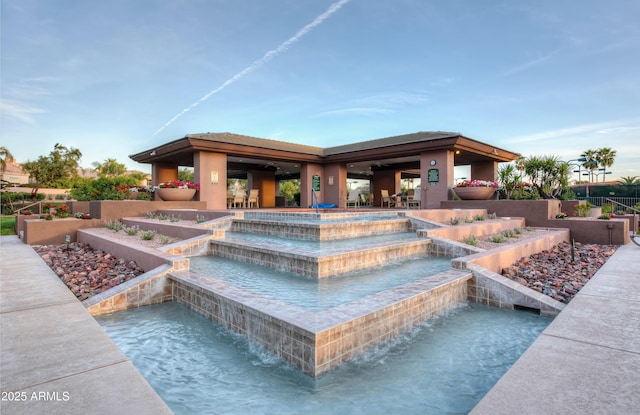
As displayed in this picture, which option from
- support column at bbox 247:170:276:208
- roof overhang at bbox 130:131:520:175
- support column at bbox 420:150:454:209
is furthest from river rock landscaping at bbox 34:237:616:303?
support column at bbox 247:170:276:208

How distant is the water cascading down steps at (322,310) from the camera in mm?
2434

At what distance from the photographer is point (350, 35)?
39.8 ft

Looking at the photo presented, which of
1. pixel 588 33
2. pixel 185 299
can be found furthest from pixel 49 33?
pixel 588 33

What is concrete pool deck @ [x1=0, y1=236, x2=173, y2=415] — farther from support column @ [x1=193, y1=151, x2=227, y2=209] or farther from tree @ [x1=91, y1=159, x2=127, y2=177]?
tree @ [x1=91, y1=159, x2=127, y2=177]

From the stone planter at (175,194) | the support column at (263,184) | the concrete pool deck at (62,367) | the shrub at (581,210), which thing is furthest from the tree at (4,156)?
the shrub at (581,210)

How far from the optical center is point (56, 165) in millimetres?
27953

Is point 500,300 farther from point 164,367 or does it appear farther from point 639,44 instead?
point 639,44

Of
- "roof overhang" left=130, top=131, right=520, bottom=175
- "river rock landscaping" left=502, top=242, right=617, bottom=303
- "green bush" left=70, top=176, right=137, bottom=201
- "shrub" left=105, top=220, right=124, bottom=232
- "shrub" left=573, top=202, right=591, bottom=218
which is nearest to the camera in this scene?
"river rock landscaping" left=502, top=242, right=617, bottom=303

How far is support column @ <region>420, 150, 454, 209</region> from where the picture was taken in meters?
13.0

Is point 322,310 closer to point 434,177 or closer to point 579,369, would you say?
point 579,369

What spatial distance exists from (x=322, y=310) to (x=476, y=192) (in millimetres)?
10882

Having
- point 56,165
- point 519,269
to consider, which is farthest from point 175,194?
point 56,165

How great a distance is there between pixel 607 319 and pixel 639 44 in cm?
1203

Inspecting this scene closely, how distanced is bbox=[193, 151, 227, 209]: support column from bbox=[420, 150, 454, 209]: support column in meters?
9.06
